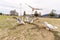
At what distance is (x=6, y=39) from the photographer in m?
15.3

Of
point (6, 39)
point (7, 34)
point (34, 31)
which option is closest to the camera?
point (6, 39)

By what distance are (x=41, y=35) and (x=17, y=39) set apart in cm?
240

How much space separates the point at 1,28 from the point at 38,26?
3.81 metres

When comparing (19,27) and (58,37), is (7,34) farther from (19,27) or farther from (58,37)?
(58,37)

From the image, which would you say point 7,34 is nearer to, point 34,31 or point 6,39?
point 6,39

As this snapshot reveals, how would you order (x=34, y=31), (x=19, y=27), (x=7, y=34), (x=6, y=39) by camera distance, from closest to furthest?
(x=6, y=39), (x=7, y=34), (x=34, y=31), (x=19, y=27)

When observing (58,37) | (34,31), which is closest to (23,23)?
(34,31)

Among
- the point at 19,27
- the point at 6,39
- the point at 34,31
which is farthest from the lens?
the point at 19,27

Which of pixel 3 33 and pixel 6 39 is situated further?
pixel 3 33

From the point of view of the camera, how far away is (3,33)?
16578mm

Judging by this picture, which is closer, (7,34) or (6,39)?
(6,39)

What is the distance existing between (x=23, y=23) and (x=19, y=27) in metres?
1.03

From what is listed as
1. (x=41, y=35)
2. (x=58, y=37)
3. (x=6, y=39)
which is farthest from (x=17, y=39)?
(x=58, y=37)

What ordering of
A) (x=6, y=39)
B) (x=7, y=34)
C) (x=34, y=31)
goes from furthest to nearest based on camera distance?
(x=34, y=31) < (x=7, y=34) < (x=6, y=39)
